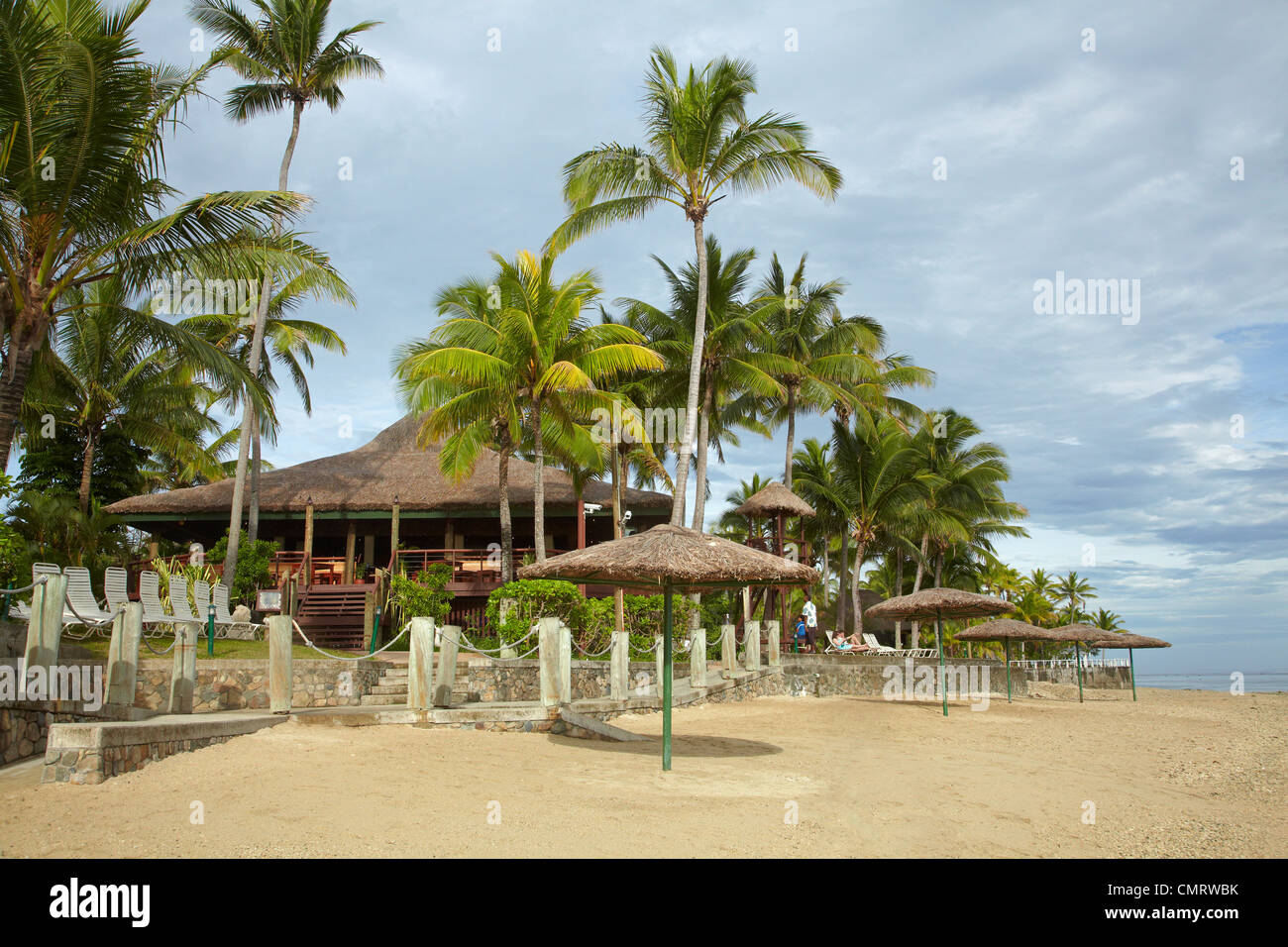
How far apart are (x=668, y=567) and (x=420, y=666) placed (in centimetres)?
396

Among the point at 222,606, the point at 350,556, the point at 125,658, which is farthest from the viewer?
the point at 350,556

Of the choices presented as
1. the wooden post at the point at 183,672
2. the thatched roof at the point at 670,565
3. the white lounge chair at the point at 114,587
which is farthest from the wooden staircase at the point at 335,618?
the thatched roof at the point at 670,565

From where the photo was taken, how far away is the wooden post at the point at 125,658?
8.80 metres

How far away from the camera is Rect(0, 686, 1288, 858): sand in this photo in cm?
561

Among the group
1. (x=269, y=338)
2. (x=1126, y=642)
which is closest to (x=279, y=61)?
(x=269, y=338)

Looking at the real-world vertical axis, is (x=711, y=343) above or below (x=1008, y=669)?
above

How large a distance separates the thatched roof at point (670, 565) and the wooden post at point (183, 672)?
13.8ft

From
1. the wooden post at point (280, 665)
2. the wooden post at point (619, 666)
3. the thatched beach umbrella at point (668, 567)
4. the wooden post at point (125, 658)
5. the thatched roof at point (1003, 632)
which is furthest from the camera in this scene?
the thatched roof at point (1003, 632)

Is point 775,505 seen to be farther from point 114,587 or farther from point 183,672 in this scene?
point 183,672

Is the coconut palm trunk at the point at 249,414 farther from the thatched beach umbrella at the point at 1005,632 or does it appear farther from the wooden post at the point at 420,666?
the thatched beach umbrella at the point at 1005,632

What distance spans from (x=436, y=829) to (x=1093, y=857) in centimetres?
434

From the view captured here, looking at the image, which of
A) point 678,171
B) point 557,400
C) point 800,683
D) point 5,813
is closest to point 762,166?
point 678,171

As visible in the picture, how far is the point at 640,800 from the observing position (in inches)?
273
